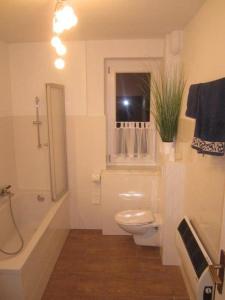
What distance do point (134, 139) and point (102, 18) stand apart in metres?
1.56

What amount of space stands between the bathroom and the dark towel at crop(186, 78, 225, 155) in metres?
0.17

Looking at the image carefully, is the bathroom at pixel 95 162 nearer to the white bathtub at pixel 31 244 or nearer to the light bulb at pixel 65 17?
the white bathtub at pixel 31 244

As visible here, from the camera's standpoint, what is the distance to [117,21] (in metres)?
2.20

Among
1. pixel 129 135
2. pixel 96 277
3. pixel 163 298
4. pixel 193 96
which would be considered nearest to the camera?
pixel 193 96

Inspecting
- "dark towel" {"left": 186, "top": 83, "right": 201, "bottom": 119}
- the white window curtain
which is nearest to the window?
the white window curtain

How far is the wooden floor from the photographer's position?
217 cm

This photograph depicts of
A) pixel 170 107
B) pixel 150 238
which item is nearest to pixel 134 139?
pixel 170 107

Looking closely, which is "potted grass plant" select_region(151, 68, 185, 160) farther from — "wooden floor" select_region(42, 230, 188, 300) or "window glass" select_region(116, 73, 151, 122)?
"wooden floor" select_region(42, 230, 188, 300)

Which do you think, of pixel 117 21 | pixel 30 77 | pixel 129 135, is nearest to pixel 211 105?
pixel 117 21

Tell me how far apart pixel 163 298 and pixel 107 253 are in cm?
84

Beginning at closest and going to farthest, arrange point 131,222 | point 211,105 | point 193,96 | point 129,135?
point 211,105, point 193,96, point 131,222, point 129,135

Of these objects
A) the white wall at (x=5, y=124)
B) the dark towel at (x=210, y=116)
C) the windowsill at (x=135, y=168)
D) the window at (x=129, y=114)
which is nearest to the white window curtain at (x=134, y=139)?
the window at (x=129, y=114)

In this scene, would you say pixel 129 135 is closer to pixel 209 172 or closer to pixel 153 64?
pixel 153 64

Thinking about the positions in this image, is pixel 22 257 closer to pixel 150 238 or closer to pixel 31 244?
pixel 31 244
